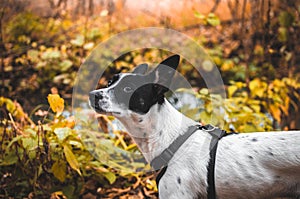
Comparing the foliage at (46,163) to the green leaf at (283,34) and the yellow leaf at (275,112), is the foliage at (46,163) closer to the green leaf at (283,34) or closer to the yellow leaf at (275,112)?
the yellow leaf at (275,112)

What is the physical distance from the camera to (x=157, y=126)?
210 centimetres

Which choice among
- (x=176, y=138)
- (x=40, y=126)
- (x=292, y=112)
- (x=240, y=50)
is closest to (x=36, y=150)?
(x=40, y=126)

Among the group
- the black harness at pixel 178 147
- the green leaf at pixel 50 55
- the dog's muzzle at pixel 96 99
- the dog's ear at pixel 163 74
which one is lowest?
the black harness at pixel 178 147

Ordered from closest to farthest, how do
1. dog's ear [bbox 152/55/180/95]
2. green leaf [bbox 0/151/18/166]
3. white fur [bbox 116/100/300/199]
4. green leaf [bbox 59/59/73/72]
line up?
white fur [bbox 116/100/300/199] → dog's ear [bbox 152/55/180/95] → green leaf [bbox 0/151/18/166] → green leaf [bbox 59/59/73/72]

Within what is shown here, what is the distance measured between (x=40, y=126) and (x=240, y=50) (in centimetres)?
400

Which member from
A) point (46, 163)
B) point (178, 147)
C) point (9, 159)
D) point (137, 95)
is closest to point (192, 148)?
point (178, 147)

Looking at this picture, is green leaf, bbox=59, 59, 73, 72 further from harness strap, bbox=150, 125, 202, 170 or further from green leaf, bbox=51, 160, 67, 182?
harness strap, bbox=150, 125, 202, 170

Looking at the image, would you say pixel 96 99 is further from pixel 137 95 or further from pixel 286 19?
pixel 286 19

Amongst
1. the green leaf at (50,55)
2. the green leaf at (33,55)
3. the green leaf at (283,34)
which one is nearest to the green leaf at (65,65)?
the green leaf at (50,55)

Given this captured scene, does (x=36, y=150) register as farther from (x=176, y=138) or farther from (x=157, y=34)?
(x=157, y=34)

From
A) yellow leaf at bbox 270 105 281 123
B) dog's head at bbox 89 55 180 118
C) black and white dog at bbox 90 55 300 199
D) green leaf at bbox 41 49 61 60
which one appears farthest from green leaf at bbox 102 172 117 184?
green leaf at bbox 41 49 61 60

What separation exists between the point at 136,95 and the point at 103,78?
3.61 m

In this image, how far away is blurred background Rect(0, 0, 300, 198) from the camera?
9.30ft

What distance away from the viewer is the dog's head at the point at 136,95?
2.04 metres
